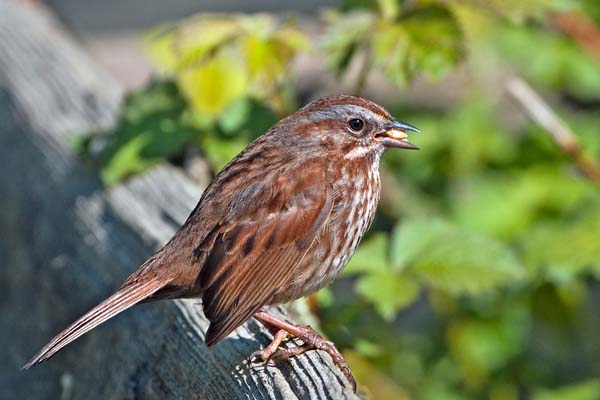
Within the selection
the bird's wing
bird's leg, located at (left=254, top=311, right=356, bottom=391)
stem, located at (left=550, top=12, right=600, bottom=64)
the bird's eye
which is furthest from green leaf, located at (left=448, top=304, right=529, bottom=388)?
bird's leg, located at (left=254, top=311, right=356, bottom=391)

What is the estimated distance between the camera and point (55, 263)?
3.96m

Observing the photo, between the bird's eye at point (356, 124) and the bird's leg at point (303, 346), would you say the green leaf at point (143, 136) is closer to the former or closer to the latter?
the bird's eye at point (356, 124)

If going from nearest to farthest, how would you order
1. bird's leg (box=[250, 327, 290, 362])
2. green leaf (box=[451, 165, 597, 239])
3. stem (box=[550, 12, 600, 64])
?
1. bird's leg (box=[250, 327, 290, 362])
2. green leaf (box=[451, 165, 597, 239])
3. stem (box=[550, 12, 600, 64])

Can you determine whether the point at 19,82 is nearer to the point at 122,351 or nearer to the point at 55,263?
the point at 55,263

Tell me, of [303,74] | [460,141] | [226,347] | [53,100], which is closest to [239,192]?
[226,347]

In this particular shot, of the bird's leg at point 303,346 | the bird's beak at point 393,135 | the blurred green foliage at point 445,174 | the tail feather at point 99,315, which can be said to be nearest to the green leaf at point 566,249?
the blurred green foliage at point 445,174

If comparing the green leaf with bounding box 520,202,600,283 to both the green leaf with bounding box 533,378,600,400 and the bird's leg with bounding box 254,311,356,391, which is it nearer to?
the green leaf with bounding box 533,378,600,400

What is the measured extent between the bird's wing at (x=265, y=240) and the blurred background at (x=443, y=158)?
1.15 feet

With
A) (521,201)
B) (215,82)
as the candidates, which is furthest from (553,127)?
(215,82)

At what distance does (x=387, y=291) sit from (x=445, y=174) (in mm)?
1870

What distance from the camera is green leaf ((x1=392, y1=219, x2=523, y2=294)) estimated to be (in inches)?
139

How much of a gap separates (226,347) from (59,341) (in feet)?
1.31

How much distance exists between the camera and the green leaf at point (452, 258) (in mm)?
3535

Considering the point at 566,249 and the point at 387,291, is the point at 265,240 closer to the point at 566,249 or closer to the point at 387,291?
the point at 387,291
